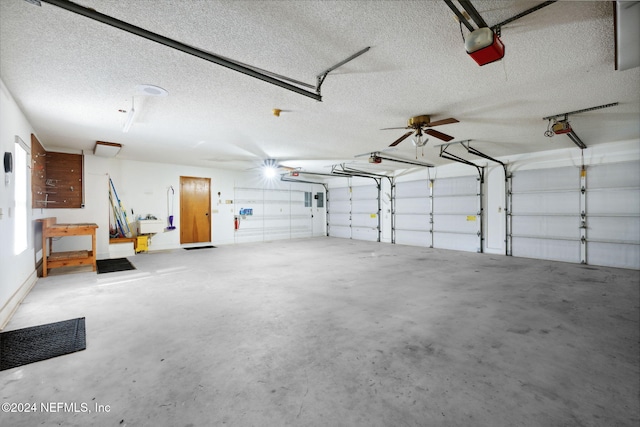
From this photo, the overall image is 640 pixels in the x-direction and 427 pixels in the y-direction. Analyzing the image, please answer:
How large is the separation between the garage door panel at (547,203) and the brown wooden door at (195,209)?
31.1 feet

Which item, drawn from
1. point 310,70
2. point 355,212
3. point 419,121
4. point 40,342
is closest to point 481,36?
point 310,70

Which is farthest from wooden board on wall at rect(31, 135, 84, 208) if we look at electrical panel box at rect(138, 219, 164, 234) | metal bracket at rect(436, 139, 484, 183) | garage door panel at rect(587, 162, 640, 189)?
garage door panel at rect(587, 162, 640, 189)

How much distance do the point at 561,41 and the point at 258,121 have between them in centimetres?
381

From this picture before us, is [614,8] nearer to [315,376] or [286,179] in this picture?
[315,376]

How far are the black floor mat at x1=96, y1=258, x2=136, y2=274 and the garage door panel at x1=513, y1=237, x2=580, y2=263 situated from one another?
9.58 m

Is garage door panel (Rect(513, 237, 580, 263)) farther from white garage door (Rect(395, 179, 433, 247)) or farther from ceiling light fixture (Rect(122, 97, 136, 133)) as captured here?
ceiling light fixture (Rect(122, 97, 136, 133))

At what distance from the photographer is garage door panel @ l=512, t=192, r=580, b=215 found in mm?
6677

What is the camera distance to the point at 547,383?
201cm

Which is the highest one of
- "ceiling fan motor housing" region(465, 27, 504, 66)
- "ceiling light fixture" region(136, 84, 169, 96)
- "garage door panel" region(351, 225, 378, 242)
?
"ceiling light fixture" region(136, 84, 169, 96)

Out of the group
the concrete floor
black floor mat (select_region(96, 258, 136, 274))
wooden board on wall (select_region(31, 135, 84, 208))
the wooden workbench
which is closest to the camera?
the concrete floor

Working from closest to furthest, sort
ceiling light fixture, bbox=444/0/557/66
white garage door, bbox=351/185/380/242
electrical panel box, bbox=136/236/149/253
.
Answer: ceiling light fixture, bbox=444/0/557/66, electrical panel box, bbox=136/236/149/253, white garage door, bbox=351/185/380/242

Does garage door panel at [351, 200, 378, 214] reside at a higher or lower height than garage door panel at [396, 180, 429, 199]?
lower

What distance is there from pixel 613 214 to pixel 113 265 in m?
11.2

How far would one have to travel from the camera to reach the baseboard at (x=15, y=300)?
9.98 ft
